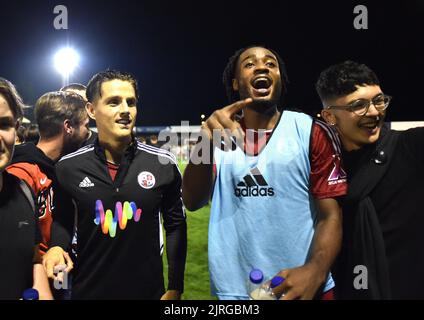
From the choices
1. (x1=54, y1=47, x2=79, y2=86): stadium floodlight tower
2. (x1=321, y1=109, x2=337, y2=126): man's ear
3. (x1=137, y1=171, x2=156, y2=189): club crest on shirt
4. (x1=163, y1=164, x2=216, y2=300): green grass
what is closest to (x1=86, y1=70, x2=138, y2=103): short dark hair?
(x1=137, y1=171, x2=156, y2=189): club crest on shirt

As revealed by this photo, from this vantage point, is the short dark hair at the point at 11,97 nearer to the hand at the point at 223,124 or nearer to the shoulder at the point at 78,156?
the shoulder at the point at 78,156

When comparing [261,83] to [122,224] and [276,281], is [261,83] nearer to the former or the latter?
[276,281]

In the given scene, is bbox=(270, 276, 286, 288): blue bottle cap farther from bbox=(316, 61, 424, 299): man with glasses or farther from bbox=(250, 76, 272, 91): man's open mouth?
bbox=(250, 76, 272, 91): man's open mouth

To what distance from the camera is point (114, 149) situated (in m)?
2.56

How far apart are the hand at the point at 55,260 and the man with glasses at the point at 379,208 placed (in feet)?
5.21

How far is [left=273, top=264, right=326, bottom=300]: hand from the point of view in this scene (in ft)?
5.79

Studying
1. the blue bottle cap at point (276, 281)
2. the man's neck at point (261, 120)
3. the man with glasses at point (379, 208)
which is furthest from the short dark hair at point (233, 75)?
the blue bottle cap at point (276, 281)

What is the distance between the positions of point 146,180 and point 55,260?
707 millimetres

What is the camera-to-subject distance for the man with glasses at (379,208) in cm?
219

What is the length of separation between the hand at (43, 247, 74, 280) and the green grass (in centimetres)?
163

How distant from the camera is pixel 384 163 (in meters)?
2.28

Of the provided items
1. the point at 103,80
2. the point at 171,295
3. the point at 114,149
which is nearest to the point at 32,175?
Answer: the point at 114,149

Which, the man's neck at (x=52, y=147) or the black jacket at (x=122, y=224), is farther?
the man's neck at (x=52, y=147)
